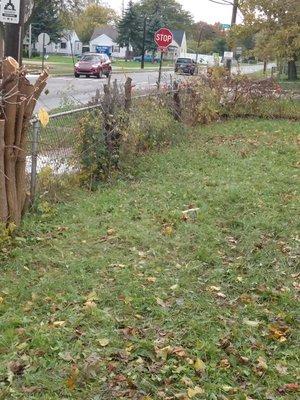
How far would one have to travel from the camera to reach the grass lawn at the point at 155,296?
10.9ft

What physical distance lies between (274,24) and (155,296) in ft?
68.7

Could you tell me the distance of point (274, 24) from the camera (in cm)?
2295

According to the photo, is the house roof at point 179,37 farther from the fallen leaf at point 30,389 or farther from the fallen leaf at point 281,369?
the fallen leaf at point 30,389

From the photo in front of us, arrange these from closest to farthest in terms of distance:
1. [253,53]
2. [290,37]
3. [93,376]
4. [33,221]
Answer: [93,376] < [33,221] < [290,37] < [253,53]

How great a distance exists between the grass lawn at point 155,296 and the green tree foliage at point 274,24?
15.7 meters

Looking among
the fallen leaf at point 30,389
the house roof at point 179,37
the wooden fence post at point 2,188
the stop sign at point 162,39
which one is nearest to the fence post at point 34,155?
the wooden fence post at point 2,188

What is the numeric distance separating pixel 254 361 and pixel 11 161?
3296mm

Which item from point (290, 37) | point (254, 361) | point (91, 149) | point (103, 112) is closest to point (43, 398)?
point (254, 361)

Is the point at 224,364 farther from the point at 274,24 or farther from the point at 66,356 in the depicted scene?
the point at 274,24

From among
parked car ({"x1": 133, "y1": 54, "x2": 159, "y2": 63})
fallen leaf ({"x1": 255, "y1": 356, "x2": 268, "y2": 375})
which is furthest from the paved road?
parked car ({"x1": 133, "y1": 54, "x2": 159, "y2": 63})

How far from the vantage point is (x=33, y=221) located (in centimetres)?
610

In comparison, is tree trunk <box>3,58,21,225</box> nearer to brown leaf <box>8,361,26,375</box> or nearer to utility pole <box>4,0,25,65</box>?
brown leaf <box>8,361,26,375</box>

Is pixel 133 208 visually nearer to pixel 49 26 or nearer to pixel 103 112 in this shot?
pixel 103 112

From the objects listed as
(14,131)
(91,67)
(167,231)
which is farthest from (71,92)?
(91,67)
